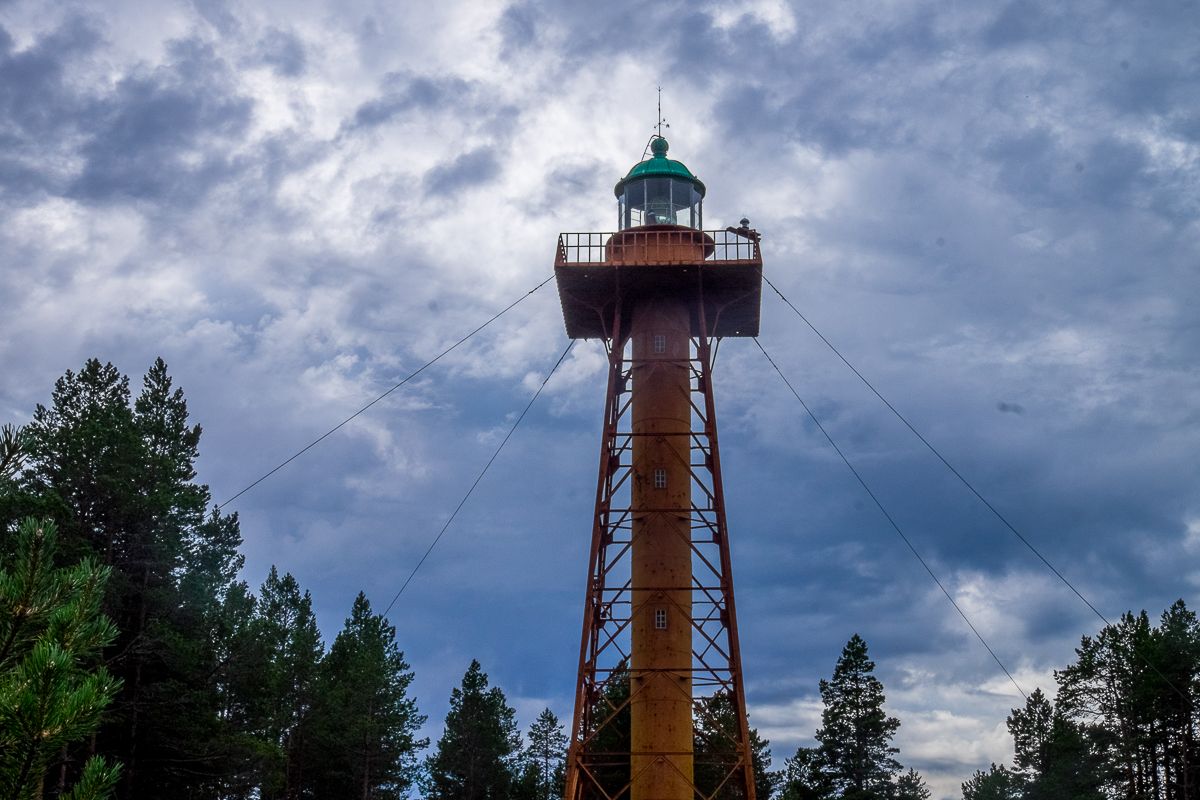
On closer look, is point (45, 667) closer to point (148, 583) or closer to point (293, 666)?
point (148, 583)

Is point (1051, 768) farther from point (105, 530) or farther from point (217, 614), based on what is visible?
point (105, 530)

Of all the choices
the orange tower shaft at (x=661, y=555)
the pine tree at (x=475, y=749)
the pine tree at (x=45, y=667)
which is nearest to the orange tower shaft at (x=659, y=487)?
the orange tower shaft at (x=661, y=555)

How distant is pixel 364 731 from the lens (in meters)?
58.4

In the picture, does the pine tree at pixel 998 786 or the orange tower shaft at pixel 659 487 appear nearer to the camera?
the orange tower shaft at pixel 659 487

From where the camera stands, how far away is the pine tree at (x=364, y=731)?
59812mm

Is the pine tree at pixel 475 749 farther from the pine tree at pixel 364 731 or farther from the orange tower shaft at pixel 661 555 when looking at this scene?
the orange tower shaft at pixel 661 555

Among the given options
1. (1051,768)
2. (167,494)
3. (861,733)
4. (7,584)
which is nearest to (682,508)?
(167,494)

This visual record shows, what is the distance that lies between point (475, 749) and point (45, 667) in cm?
6133

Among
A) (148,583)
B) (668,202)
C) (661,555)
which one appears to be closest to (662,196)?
(668,202)

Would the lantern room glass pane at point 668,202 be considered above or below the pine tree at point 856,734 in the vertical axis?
above

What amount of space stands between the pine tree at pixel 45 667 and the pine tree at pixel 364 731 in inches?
2012

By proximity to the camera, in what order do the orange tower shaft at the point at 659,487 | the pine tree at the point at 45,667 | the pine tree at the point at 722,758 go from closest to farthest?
the pine tree at the point at 45,667 < the orange tower shaft at the point at 659,487 < the pine tree at the point at 722,758

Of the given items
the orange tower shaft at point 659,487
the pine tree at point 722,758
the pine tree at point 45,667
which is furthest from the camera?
the pine tree at point 722,758

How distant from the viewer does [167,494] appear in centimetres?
3947
